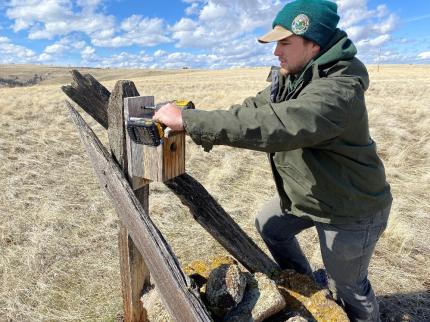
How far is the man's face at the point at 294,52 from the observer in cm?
252

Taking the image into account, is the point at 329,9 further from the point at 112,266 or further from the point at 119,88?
the point at 112,266

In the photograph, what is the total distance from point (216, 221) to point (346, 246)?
40.5 inches

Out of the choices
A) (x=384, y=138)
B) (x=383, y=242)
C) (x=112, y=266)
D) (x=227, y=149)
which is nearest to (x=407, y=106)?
(x=384, y=138)

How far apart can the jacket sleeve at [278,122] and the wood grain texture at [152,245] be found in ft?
2.37

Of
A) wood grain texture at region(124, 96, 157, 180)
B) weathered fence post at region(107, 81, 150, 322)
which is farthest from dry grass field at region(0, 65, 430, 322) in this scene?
wood grain texture at region(124, 96, 157, 180)

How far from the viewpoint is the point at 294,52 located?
2.56 meters

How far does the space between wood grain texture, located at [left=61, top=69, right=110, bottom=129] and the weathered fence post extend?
0.45 feet

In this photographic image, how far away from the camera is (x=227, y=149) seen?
10.7 m

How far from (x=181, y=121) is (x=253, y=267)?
1.82m

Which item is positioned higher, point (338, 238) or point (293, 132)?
point (293, 132)

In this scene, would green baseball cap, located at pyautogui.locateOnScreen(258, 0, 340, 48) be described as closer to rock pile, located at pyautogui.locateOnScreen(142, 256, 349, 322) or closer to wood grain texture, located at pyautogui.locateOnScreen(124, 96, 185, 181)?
wood grain texture, located at pyautogui.locateOnScreen(124, 96, 185, 181)

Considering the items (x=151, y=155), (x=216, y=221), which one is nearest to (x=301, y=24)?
(x=151, y=155)

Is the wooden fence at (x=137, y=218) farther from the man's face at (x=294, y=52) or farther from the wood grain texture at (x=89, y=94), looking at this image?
the man's face at (x=294, y=52)

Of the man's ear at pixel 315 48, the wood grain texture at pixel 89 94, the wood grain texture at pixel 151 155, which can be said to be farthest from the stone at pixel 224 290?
the man's ear at pixel 315 48
